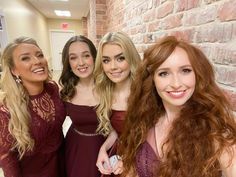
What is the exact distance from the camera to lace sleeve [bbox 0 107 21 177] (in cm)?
121

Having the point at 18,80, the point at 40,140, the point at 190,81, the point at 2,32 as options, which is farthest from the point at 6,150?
the point at 2,32

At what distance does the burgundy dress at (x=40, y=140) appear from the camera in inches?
48.5

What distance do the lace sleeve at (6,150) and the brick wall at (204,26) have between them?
3.79 ft

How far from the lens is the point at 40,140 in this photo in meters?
1.33

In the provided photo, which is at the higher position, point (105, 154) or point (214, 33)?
point (214, 33)

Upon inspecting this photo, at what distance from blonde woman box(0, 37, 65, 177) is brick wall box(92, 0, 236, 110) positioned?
0.88 meters

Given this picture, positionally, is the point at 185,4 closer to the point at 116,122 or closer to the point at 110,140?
the point at 116,122

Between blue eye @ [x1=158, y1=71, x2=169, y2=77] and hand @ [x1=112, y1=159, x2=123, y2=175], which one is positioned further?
hand @ [x1=112, y1=159, x2=123, y2=175]

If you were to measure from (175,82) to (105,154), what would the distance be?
75cm

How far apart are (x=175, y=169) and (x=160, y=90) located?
324 mm

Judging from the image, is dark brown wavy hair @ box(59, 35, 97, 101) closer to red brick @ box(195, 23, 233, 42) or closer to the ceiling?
red brick @ box(195, 23, 233, 42)

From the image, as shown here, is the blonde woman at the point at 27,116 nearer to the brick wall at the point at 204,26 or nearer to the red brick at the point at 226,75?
the brick wall at the point at 204,26

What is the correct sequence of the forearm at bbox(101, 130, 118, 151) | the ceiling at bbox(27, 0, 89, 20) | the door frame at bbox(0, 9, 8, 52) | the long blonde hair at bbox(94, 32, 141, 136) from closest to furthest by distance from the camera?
the long blonde hair at bbox(94, 32, 141, 136), the forearm at bbox(101, 130, 118, 151), the door frame at bbox(0, 9, 8, 52), the ceiling at bbox(27, 0, 89, 20)

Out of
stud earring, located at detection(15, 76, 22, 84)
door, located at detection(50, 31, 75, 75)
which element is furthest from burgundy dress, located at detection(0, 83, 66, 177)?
door, located at detection(50, 31, 75, 75)
